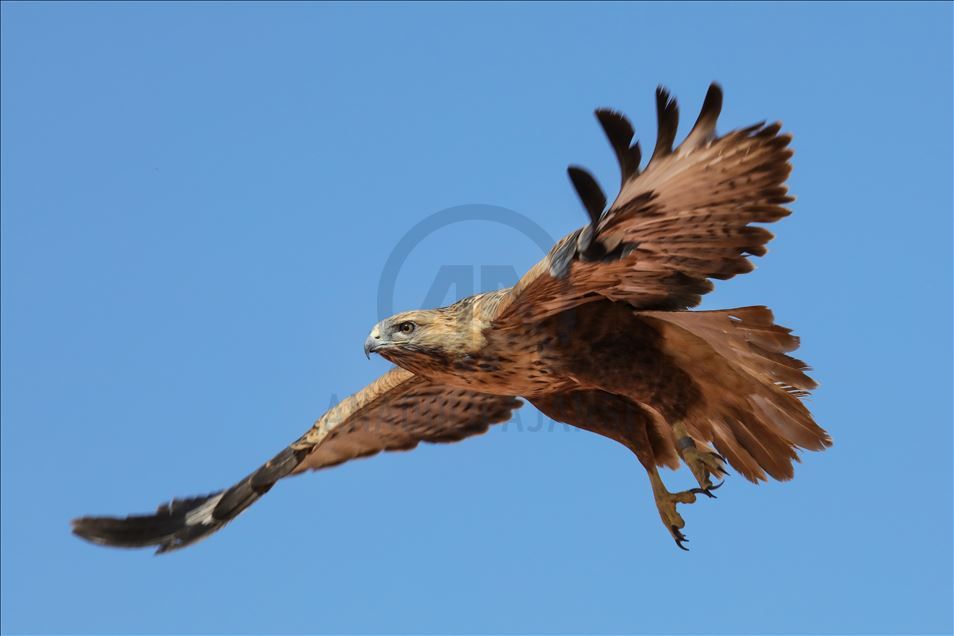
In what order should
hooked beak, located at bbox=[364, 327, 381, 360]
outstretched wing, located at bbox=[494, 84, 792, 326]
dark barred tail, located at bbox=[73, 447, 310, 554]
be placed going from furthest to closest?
dark barred tail, located at bbox=[73, 447, 310, 554]
hooked beak, located at bbox=[364, 327, 381, 360]
outstretched wing, located at bbox=[494, 84, 792, 326]

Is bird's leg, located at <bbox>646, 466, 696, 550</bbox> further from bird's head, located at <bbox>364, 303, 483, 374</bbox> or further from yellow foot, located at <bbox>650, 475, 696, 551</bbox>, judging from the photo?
bird's head, located at <bbox>364, 303, 483, 374</bbox>

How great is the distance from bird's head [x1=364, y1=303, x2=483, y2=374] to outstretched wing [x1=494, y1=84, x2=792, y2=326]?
0.78 meters

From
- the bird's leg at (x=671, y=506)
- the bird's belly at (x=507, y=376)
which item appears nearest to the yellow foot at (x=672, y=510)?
the bird's leg at (x=671, y=506)

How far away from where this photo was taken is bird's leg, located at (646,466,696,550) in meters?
10.1

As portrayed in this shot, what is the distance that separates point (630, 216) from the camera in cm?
825

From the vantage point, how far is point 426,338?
9680mm

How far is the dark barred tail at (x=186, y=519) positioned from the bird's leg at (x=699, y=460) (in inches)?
130

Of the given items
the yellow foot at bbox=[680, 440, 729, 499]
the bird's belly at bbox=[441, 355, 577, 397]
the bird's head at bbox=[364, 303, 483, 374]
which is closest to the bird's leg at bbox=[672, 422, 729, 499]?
the yellow foot at bbox=[680, 440, 729, 499]

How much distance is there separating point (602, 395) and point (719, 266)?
6.63 ft

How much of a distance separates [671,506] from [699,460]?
1.76ft

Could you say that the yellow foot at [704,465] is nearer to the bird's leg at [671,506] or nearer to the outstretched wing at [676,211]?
the bird's leg at [671,506]

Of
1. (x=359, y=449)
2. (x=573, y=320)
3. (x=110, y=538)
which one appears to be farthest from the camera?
(x=359, y=449)

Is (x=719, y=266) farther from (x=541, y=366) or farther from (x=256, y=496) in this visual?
(x=256, y=496)

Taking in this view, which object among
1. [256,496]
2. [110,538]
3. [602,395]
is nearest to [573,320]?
[602,395]
